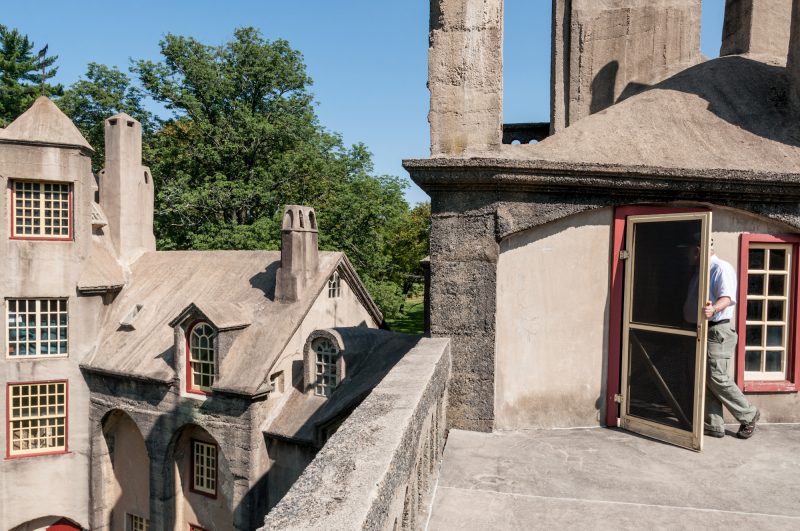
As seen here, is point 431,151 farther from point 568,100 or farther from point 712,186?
point 568,100

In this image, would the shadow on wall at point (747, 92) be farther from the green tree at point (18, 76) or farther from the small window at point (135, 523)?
the green tree at point (18, 76)

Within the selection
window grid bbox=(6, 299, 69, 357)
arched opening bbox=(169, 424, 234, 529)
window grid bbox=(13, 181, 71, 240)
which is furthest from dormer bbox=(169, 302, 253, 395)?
window grid bbox=(13, 181, 71, 240)

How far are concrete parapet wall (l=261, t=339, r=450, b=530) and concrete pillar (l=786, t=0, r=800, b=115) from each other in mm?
6454

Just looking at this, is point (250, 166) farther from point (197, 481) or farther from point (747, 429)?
point (747, 429)

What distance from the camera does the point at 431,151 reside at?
5395 millimetres

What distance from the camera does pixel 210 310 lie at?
1605cm

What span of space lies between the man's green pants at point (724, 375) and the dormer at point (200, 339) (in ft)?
44.1

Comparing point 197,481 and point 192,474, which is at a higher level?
point 192,474

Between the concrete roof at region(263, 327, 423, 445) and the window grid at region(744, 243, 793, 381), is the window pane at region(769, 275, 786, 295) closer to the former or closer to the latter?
the window grid at region(744, 243, 793, 381)

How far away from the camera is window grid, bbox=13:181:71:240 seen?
17.7m

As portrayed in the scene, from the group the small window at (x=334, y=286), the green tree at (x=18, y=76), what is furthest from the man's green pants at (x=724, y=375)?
the green tree at (x=18, y=76)

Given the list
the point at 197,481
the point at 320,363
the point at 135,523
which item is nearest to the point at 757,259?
the point at 320,363

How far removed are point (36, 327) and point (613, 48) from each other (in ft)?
63.3

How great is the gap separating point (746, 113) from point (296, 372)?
13.2 m
